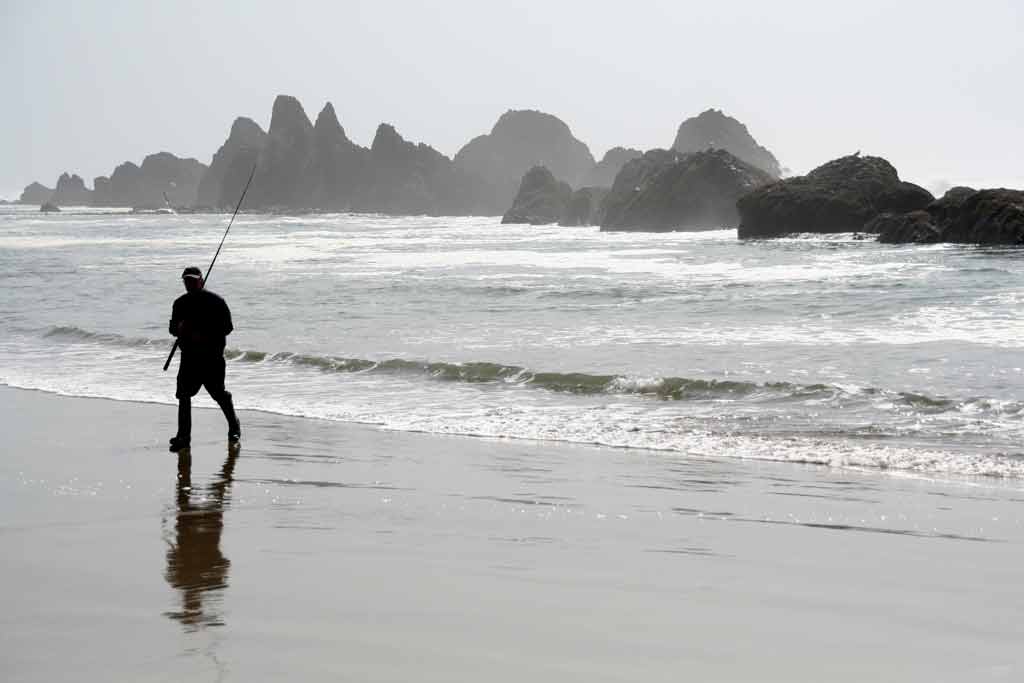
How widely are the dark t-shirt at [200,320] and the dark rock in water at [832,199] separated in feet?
211

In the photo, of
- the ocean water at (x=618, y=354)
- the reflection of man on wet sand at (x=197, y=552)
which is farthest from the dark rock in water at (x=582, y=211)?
the reflection of man on wet sand at (x=197, y=552)

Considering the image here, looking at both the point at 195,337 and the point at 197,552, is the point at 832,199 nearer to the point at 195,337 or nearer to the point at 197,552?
the point at 195,337

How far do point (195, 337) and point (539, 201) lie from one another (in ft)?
526

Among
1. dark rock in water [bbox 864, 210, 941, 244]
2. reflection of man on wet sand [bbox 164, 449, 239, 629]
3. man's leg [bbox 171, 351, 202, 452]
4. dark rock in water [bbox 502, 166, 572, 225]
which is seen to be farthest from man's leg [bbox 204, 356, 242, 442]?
dark rock in water [bbox 502, 166, 572, 225]

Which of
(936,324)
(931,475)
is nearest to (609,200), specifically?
(936,324)

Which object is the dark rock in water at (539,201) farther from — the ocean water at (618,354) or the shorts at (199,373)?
the shorts at (199,373)

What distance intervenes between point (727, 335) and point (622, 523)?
515 inches

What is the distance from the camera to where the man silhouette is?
973cm

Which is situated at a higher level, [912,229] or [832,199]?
[832,199]

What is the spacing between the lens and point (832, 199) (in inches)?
2827

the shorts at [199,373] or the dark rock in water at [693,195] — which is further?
the dark rock in water at [693,195]

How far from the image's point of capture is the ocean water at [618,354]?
1124cm

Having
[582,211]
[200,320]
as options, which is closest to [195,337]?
[200,320]

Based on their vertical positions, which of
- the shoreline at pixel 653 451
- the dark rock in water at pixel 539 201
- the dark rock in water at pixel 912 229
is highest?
the dark rock in water at pixel 539 201
